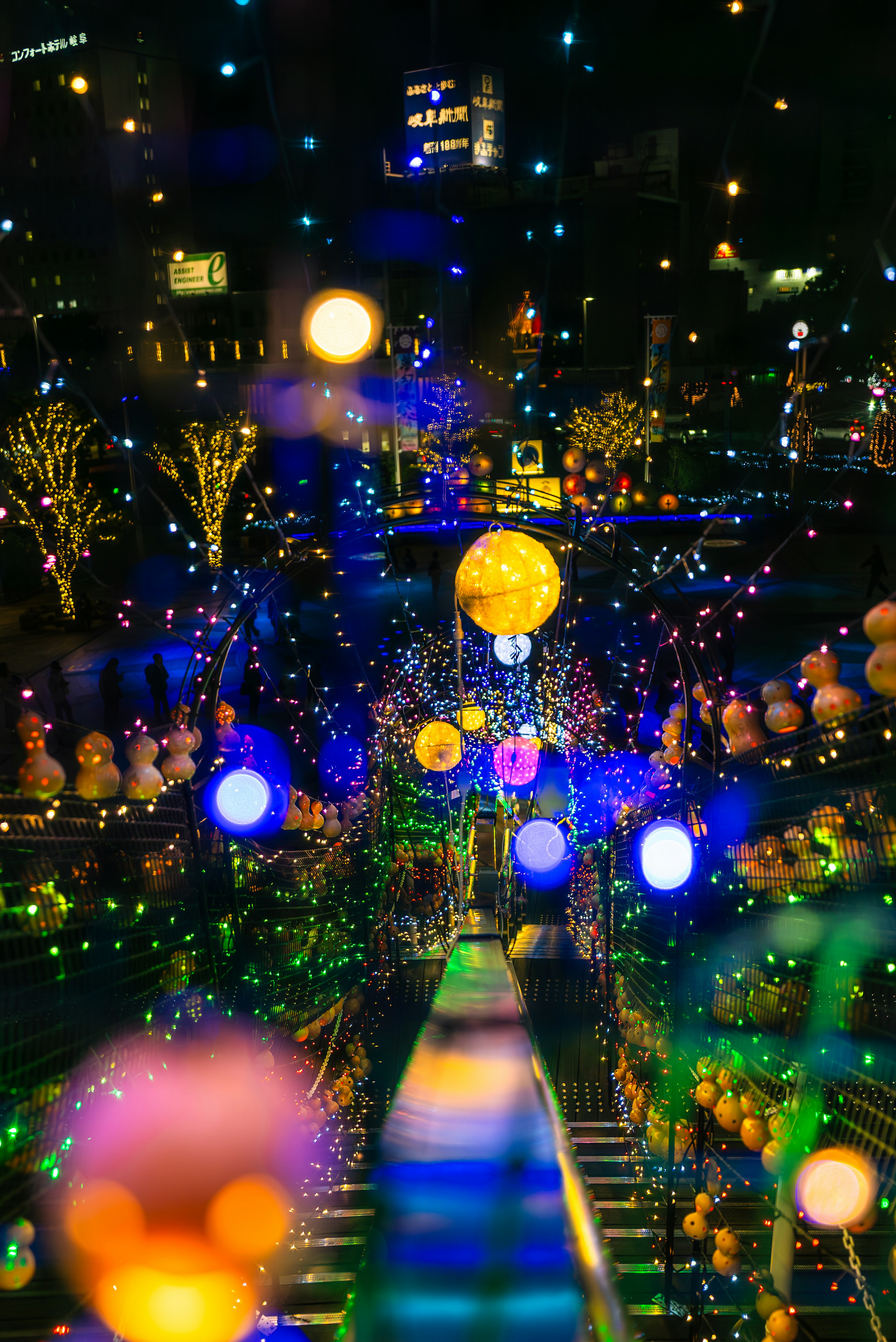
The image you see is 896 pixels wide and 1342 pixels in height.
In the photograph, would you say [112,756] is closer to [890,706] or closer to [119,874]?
[119,874]

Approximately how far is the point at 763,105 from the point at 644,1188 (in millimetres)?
28455

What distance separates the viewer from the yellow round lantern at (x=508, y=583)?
4824mm

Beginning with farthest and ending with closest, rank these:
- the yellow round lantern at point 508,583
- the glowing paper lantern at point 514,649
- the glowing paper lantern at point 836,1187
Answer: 1. the glowing paper lantern at point 514,649
2. the yellow round lantern at point 508,583
3. the glowing paper lantern at point 836,1187

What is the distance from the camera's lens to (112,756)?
3.07m

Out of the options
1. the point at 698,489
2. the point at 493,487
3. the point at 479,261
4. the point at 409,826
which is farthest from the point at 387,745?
the point at 479,261

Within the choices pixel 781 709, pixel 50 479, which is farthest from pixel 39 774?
pixel 50 479

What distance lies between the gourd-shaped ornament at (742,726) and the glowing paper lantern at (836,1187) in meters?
1.45

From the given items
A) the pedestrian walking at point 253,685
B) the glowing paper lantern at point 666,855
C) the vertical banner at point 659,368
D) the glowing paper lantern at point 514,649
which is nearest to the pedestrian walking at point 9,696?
the pedestrian walking at point 253,685

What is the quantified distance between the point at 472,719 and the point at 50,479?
596 inches

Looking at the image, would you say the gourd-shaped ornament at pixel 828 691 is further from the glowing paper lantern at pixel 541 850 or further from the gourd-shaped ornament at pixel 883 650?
the glowing paper lantern at pixel 541 850

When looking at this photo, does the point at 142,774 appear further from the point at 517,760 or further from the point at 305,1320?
the point at 517,760

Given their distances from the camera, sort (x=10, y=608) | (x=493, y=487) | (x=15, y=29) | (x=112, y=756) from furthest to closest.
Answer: (x=10, y=608), (x=15, y=29), (x=493, y=487), (x=112, y=756)

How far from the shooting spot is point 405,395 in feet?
88.1

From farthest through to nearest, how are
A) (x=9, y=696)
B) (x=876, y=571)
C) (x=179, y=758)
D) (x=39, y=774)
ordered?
(x=876, y=571)
(x=9, y=696)
(x=179, y=758)
(x=39, y=774)
